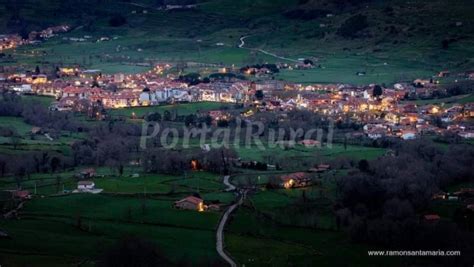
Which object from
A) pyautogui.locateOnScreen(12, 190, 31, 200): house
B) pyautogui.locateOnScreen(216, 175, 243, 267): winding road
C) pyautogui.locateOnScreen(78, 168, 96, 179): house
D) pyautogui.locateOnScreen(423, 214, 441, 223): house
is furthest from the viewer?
pyautogui.locateOnScreen(78, 168, 96, 179): house

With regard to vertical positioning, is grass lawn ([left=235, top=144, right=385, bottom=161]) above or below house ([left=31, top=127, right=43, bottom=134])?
below

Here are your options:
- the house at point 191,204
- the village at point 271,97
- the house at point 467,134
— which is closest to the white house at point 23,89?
the village at point 271,97

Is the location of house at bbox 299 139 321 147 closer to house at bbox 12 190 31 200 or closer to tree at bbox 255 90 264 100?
tree at bbox 255 90 264 100

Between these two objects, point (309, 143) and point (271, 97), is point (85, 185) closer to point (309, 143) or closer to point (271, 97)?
point (309, 143)

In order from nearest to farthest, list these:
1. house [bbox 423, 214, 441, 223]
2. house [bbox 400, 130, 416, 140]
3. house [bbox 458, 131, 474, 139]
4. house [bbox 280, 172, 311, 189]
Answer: house [bbox 423, 214, 441, 223] → house [bbox 280, 172, 311, 189] → house [bbox 458, 131, 474, 139] → house [bbox 400, 130, 416, 140]

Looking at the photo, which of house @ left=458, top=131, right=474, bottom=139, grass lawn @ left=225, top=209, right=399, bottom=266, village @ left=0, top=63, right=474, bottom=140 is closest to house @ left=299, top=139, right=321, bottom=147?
village @ left=0, top=63, right=474, bottom=140

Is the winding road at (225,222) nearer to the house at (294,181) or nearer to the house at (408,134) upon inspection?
the house at (294,181)

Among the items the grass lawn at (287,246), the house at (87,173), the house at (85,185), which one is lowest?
the grass lawn at (287,246)
